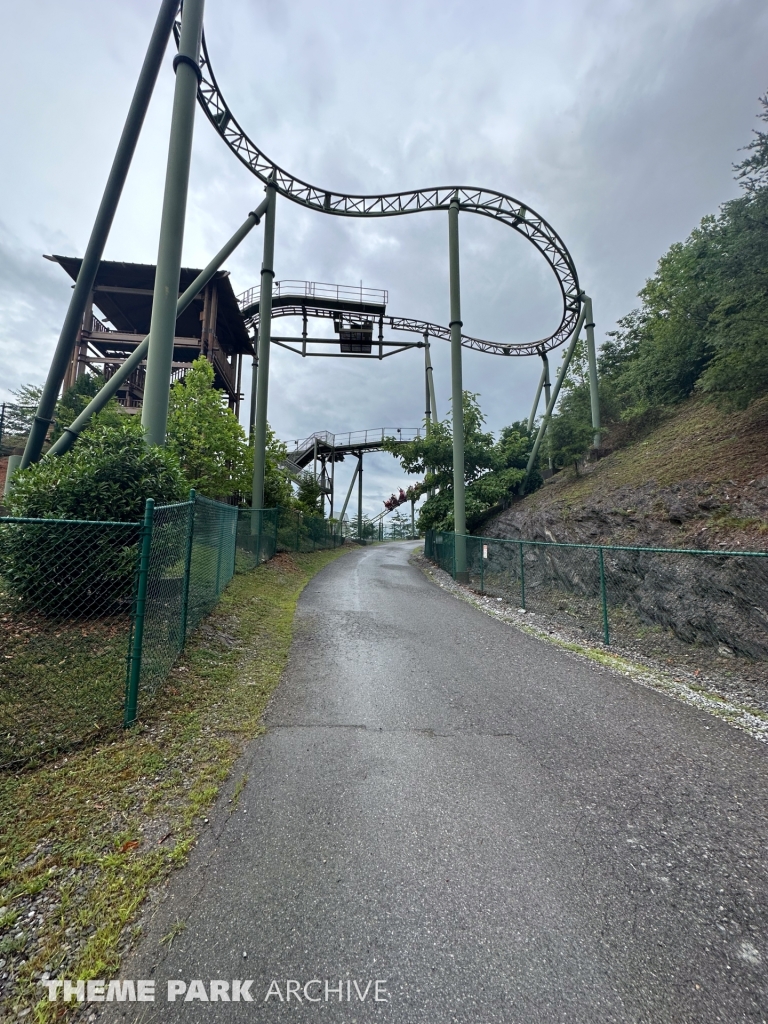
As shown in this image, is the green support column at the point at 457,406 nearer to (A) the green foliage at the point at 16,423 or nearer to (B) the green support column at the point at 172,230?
(B) the green support column at the point at 172,230

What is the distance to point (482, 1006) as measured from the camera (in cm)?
138

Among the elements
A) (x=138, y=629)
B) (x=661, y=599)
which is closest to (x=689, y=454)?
(x=661, y=599)

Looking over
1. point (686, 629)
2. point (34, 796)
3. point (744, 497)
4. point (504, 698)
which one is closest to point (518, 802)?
point (504, 698)

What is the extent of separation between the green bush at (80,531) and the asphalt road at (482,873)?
8.10ft

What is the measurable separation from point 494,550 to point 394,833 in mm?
9121

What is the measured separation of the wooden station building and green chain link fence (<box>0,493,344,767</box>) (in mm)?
13344

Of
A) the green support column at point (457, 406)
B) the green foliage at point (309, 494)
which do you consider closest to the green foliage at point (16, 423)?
the green foliage at point (309, 494)

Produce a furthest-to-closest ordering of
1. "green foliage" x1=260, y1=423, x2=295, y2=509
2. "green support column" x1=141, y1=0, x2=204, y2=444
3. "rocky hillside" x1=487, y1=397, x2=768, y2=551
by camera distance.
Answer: "green foliage" x1=260, y1=423, x2=295, y2=509, "rocky hillside" x1=487, y1=397, x2=768, y2=551, "green support column" x1=141, y1=0, x2=204, y2=444

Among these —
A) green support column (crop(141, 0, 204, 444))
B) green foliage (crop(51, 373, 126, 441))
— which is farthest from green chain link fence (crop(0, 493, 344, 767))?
green foliage (crop(51, 373, 126, 441))

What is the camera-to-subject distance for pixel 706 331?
9.98m

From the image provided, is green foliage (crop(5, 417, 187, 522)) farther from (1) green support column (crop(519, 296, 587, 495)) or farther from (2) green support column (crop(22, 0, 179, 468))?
(1) green support column (crop(519, 296, 587, 495))

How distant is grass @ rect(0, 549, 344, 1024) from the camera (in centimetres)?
157

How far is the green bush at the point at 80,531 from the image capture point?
425cm

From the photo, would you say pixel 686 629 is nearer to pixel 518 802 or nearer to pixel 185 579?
pixel 518 802
